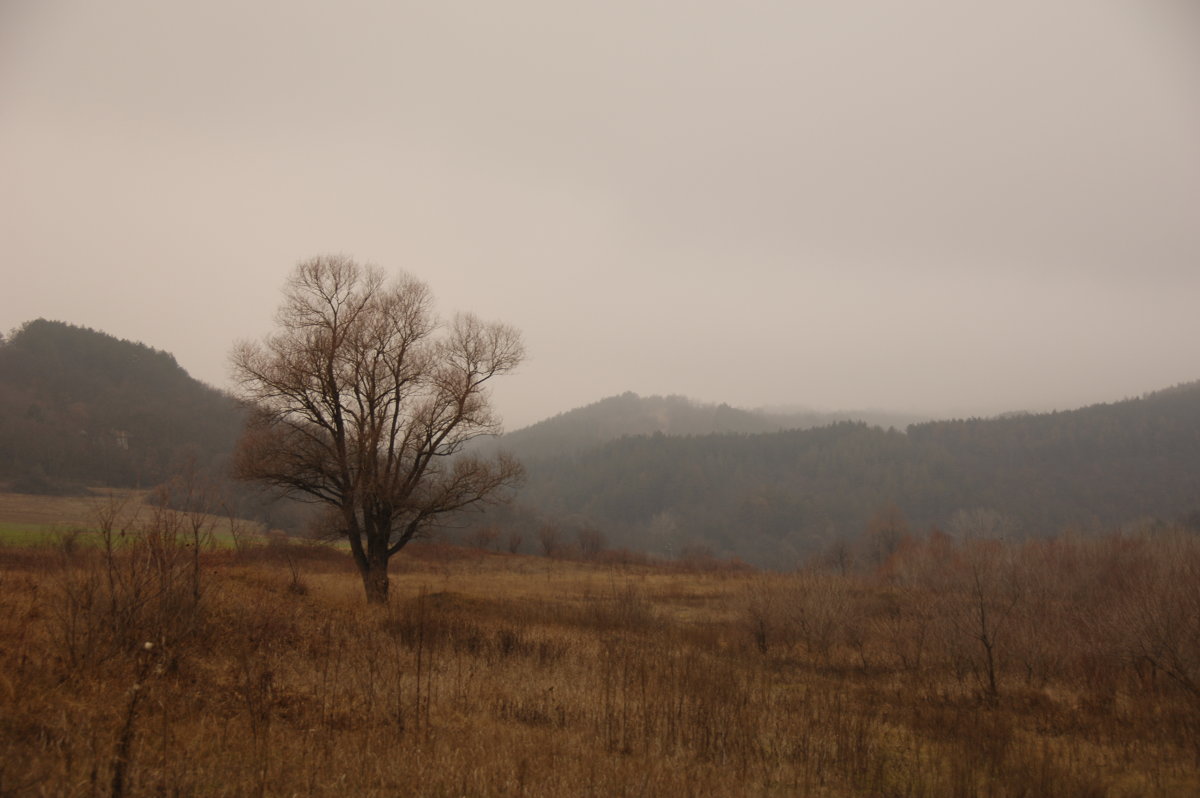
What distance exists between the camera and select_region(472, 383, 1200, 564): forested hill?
12769cm

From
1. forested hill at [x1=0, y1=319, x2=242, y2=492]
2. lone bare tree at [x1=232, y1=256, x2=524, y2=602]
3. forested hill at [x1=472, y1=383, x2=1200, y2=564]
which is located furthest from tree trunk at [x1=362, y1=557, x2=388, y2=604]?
forested hill at [x1=472, y1=383, x2=1200, y2=564]

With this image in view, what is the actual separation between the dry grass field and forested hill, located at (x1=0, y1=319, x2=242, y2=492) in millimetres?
52071

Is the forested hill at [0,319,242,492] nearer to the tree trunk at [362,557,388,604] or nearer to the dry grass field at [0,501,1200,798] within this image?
the tree trunk at [362,557,388,604]

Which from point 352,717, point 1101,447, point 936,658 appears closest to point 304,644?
point 352,717

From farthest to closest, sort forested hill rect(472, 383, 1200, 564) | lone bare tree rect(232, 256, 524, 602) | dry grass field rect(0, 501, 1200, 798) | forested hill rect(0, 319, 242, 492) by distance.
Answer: forested hill rect(472, 383, 1200, 564), forested hill rect(0, 319, 242, 492), lone bare tree rect(232, 256, 524, 602), dry grass field rect(0, 501, 1200, 798)

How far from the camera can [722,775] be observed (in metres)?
6.89

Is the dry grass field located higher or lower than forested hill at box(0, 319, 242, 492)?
lower

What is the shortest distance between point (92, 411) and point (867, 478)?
154 metres

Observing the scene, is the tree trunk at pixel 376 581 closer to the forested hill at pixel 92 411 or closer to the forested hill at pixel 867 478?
the forested hill at pixel 92 411

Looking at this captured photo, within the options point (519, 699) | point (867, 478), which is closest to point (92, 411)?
point (519, 699)

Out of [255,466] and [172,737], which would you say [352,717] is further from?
[255,466]

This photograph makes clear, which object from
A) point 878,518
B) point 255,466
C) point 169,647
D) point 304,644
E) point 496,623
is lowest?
point 878,518

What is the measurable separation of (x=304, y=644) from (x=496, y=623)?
290 inches

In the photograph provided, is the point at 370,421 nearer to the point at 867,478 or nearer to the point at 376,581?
the point at 376,581
